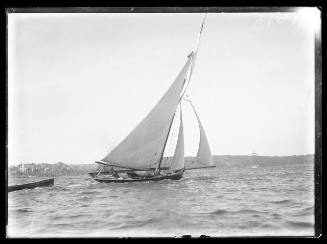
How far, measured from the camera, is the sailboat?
4875 millimetres

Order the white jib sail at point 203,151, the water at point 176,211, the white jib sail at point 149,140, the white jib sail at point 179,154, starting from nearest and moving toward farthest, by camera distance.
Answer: the water at point 176,211 → the white jib sail at point 203,151 → the white jib sail at point 179,154 → the white jib sail at point 149,140

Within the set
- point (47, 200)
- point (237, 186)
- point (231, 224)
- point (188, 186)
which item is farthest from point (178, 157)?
point (47, 200)

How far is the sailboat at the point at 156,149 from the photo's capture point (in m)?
4.88

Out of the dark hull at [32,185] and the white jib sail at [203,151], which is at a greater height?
the white jib sail at [203,151]

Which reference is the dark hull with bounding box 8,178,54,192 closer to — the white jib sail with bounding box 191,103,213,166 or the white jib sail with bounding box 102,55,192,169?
the white jib sail with bounding box 102,55,192,169

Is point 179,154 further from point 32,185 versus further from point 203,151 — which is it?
point 32,185

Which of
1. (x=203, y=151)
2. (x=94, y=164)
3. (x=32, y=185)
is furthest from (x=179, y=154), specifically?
(x=32, y=185)

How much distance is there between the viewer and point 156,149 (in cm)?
650

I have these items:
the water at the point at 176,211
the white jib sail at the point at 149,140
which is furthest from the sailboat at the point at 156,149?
the water at the point at 176,211

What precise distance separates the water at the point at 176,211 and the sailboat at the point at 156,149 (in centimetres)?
45

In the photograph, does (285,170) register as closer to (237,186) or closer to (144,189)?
(237,186)

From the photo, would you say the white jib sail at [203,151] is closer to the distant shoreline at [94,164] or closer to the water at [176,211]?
the distant shoreline at [94,164]

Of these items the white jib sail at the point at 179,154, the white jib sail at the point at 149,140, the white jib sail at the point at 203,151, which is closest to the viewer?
the white jib sail at the point at 203,151

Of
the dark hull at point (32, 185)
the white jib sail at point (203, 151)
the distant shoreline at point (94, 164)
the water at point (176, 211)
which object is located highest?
the white jib sail at point (203, 151)
